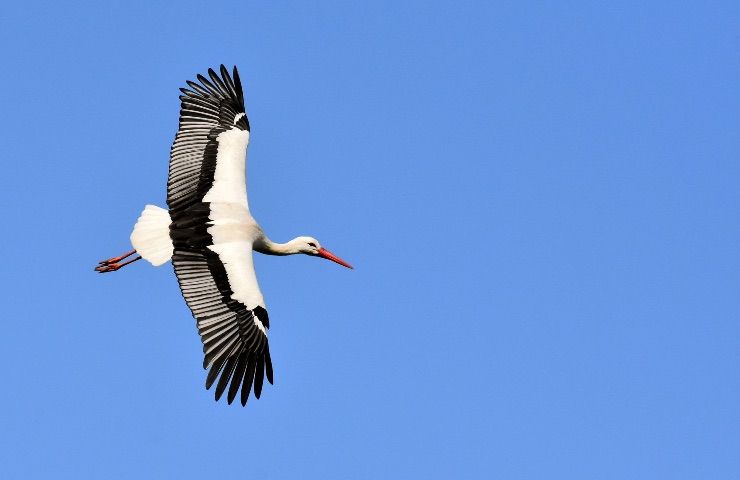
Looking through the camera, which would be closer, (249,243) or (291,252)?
(249,243)

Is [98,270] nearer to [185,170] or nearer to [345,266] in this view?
[185,170]

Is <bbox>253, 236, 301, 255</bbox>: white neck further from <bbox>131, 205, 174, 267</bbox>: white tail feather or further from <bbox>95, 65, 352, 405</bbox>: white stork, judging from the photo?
<bbox>131, 205, 174, 267</bbox>: white tail feather

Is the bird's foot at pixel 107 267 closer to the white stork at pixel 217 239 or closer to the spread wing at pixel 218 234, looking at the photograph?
the white stork at pixel 217 239

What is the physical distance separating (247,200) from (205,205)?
65 centimetres

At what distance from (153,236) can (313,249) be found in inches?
107

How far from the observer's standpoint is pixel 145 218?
1736cm

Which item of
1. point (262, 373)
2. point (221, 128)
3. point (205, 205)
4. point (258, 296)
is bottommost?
point (262, 373)

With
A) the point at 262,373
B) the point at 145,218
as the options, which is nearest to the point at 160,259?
the point at 145,218

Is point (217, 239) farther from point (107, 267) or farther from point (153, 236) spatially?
point (107, 267)

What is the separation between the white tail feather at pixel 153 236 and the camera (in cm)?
1686

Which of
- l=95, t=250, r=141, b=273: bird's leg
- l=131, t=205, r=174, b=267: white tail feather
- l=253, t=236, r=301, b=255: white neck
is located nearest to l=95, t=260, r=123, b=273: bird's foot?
l=95, t=250, r=141, b=273: bird's leg

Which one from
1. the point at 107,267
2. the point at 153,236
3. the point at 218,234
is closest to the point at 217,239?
the point at 218,234

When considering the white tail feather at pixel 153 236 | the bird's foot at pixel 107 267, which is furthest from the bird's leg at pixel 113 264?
the white tail feather at pixel 153 236

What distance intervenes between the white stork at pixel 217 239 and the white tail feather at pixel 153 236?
12 millimetres
